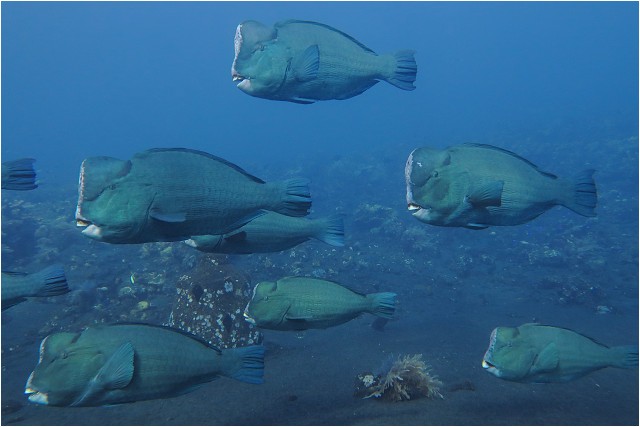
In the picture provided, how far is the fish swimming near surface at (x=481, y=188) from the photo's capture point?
101 inches

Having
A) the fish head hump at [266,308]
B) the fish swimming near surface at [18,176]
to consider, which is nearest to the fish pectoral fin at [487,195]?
the fish head hump at [266,308]

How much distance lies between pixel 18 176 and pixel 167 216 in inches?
83.7

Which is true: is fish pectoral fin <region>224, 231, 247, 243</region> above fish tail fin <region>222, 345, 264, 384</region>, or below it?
above

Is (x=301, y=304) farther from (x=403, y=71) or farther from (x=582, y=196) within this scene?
(x=582, y=196)

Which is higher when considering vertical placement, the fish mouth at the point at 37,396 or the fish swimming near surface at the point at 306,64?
the fish swimming near surface at the point at 306,64

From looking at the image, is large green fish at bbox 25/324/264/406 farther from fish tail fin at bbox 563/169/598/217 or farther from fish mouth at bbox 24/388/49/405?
fish tail fin at bbox 563/169/598/217

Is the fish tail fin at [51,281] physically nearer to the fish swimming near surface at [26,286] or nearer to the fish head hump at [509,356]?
the fish swimming near surface at [26,286]

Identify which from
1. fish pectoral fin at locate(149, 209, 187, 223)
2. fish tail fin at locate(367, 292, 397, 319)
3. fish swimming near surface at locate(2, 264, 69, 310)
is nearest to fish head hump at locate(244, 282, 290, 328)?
fish tail fin at locate(367, 292, 397, 319)

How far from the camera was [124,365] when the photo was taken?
253 centimetres

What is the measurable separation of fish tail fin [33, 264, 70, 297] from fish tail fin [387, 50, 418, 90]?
3303mm

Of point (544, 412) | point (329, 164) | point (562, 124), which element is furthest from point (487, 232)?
point (562, 124)

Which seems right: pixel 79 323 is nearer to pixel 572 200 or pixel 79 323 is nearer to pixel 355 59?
pixel 355 59

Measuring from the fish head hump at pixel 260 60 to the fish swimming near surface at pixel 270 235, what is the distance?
3.35 ft

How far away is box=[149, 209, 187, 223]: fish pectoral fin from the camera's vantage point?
212 centimetres
